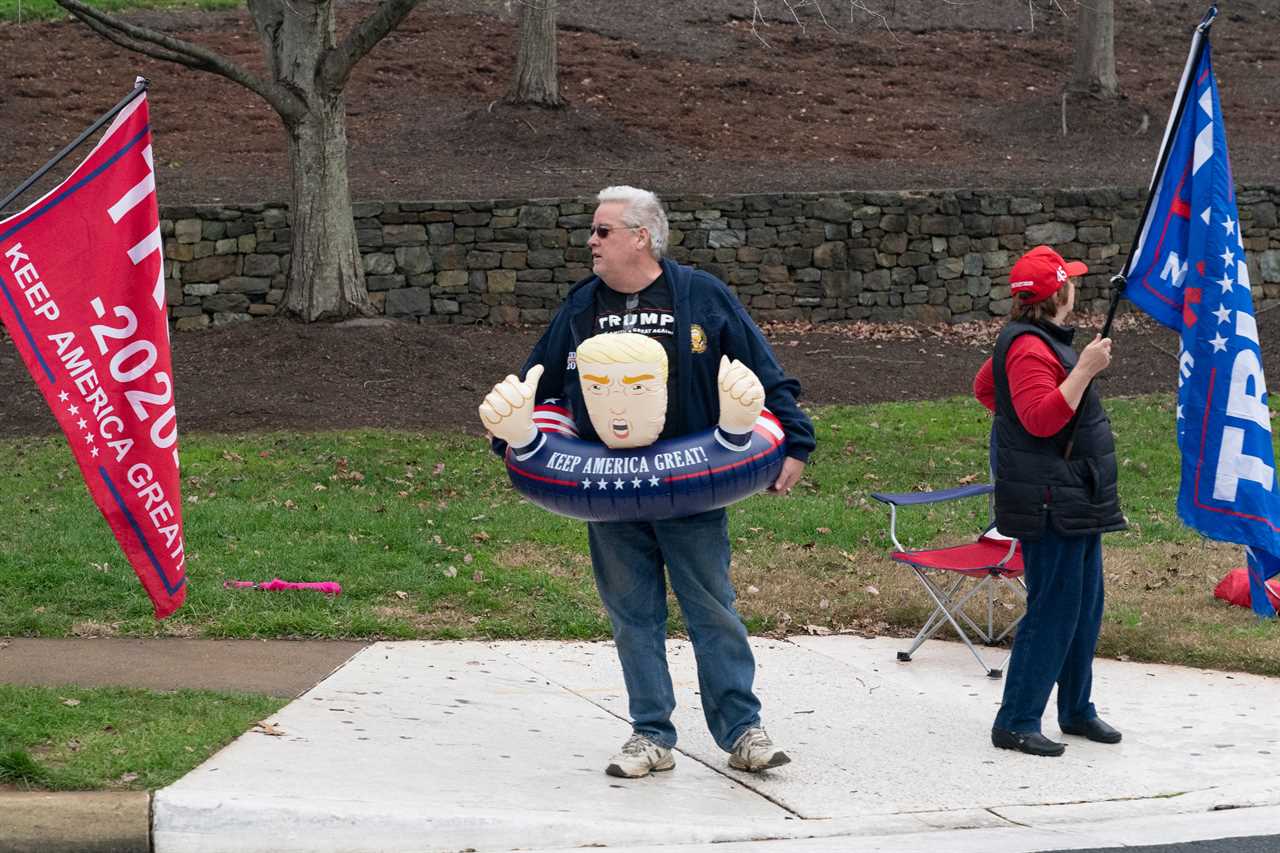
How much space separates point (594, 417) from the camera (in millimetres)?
5266

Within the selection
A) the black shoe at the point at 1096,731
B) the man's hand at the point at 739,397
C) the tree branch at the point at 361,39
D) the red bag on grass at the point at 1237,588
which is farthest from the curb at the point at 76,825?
the tree branch at the point at 361,39

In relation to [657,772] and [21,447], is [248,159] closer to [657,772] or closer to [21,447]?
[21,447]

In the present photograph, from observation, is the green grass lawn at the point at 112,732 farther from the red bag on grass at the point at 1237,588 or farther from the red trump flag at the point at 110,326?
the red bag on grass at the point at 1237,588

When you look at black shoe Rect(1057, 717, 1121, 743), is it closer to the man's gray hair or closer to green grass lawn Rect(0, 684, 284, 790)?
the man's gray hair

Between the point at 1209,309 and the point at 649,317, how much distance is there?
2.23 meters

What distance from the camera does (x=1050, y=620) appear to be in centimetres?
578

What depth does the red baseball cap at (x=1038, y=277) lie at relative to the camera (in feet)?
18.8

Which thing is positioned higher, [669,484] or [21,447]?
[669,484]

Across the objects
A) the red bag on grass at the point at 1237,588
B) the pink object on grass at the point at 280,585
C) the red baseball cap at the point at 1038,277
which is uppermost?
the red baseball cap at the point at 1038,277

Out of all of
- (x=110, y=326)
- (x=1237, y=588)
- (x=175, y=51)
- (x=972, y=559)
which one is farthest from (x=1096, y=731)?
(x=175, y=51)

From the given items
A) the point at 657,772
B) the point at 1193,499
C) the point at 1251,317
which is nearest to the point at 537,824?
the point at 657,772

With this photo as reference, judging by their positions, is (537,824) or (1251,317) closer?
(537,824)

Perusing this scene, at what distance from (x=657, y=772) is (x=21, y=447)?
721 centimetres

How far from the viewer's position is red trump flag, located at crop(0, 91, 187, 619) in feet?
17.7
